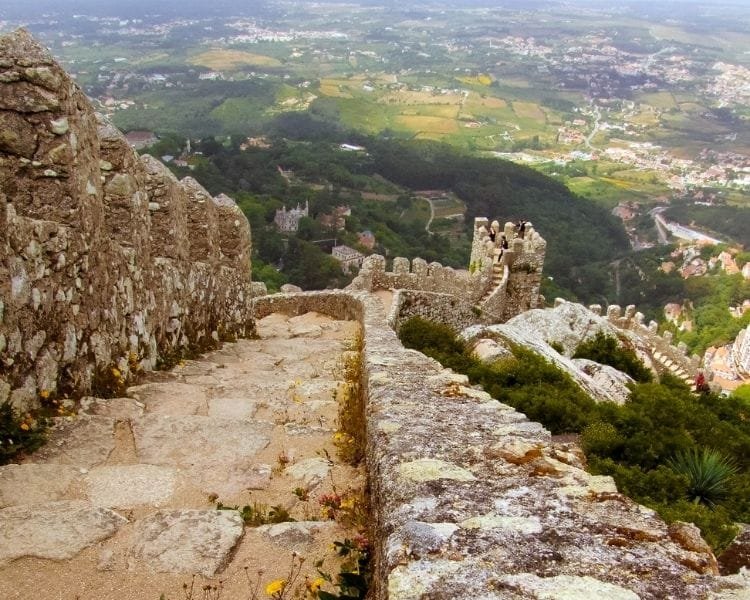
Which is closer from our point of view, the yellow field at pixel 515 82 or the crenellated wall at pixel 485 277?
the crenellated wall at pixel 485 277

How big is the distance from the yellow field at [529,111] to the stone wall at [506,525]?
14045 centimetres

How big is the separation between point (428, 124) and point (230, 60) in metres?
58.4

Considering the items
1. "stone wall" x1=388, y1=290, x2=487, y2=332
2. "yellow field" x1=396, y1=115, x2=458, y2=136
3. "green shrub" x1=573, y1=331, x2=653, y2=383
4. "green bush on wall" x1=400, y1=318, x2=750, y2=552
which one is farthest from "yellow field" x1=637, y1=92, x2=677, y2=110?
"green bush on wall" x1=400, y1=318, x2=750, y2=552

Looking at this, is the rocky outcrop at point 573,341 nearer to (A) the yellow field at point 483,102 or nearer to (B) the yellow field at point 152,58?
(A) the yellow field at point 483,102

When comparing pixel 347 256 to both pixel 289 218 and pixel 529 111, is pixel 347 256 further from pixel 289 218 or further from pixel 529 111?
pixel 529 111

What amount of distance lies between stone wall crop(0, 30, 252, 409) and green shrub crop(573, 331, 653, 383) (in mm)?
11251

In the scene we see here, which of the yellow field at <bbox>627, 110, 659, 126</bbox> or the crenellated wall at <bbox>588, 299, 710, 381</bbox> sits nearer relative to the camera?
the crenellated wall at <bbox>588, 299, 710, 381</bbox>

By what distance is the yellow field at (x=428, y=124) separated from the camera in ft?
380

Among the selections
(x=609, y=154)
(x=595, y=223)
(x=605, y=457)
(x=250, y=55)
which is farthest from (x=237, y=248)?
(x=250, y=55)

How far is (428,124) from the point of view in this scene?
4670 inches

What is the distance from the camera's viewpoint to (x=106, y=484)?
10.5 feet

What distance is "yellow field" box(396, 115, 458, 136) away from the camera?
380 ft

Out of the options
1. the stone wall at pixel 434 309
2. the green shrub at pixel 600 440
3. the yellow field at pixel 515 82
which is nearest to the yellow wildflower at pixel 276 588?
the green shrub at pixel 600 440

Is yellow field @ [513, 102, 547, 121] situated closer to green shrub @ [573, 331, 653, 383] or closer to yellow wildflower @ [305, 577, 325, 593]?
green shrub @ [573, 331, 653, 383]
